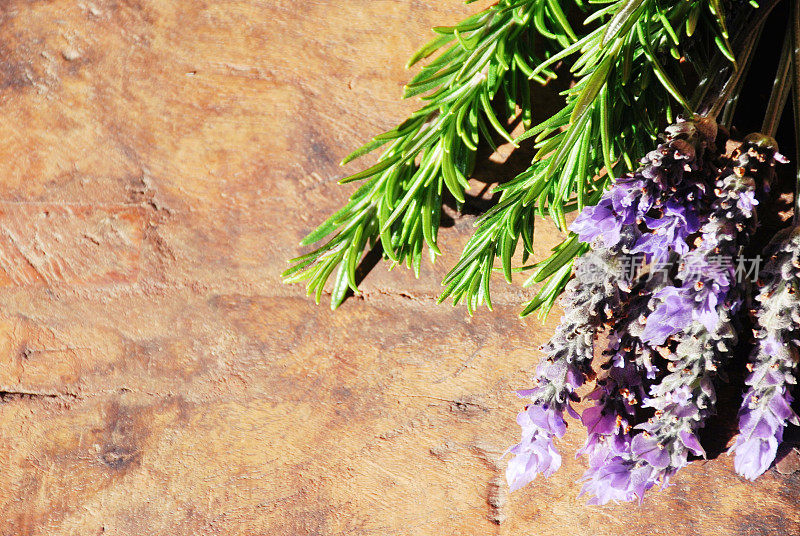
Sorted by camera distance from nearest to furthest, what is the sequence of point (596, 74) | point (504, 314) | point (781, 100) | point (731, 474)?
point (596, 74), point (781, 100), point (731, 474), point (504, 314)

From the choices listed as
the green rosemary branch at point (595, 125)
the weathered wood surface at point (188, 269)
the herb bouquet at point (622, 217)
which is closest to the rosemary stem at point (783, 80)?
the herb bouquet at point (622, 217)

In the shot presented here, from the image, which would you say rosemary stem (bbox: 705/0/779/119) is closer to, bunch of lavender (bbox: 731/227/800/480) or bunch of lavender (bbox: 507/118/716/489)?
bunch of lavender (bbox: 507/118/716/489)

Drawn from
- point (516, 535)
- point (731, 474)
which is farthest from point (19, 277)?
point (731, 474)

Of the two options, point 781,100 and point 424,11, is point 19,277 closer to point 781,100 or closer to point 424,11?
point 424,11

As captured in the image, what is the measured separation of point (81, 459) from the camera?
1458 mm

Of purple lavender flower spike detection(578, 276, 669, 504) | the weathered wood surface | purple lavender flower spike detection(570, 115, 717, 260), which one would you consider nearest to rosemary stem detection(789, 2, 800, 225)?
purple lavender flower spike detection(570, 115, 717, 260)

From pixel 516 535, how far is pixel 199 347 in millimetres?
790

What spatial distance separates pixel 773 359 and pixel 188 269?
1.15m

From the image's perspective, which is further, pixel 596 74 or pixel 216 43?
pixel 216 43

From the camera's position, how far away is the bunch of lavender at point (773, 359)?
1010 millimetres

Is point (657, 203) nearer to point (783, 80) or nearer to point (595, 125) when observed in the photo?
point (595, 125)

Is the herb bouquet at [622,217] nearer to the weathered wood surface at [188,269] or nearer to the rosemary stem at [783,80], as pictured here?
the rosemary stem at [783,80]

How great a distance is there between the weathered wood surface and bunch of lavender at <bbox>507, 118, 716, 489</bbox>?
1.23ft

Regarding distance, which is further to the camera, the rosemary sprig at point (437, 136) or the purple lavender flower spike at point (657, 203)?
the rosemary sprig at point (437, 136)
